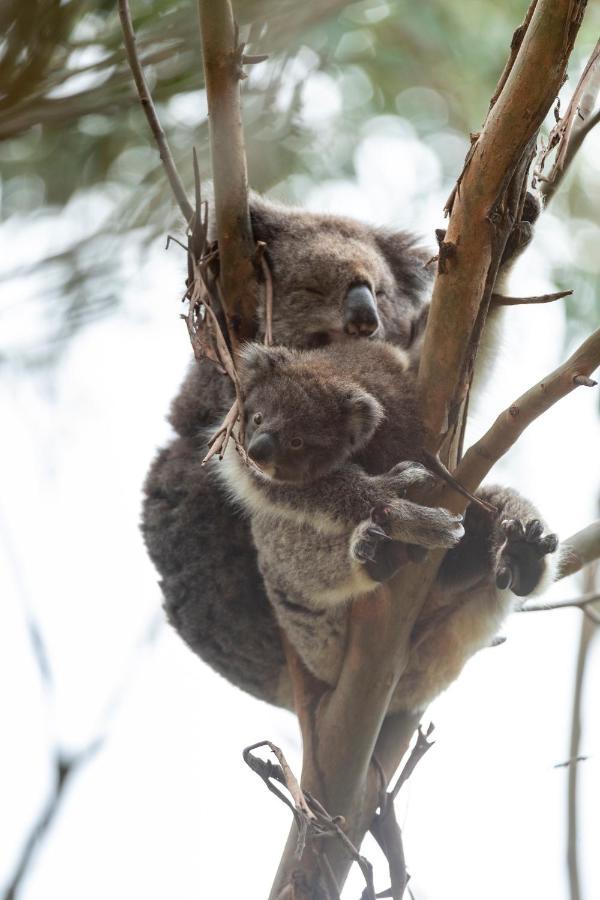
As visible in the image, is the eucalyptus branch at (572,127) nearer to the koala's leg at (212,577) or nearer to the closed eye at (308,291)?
the closed eye at (308,291)

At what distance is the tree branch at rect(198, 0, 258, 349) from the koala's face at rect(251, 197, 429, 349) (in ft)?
0.74

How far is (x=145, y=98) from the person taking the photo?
264 cm

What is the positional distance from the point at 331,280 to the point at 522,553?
1396mm

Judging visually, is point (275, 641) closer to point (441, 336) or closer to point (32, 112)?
point (441, 336)

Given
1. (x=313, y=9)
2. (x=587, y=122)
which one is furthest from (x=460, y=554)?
(x=313, y=9)

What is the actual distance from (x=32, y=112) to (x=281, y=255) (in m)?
1.77

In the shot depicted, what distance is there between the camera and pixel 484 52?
15.3 feet

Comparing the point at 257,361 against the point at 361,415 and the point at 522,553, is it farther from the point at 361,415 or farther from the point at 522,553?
the point at 522,553

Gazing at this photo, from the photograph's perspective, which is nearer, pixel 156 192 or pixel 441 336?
pixel 441 336

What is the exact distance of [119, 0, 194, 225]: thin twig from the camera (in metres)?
2.48

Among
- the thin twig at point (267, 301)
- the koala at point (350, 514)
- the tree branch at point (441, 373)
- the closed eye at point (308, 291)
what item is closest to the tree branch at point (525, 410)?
the tree branch at point (441, 373)

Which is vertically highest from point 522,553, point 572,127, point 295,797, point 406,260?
point 406,260

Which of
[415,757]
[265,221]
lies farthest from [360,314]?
[415,757]

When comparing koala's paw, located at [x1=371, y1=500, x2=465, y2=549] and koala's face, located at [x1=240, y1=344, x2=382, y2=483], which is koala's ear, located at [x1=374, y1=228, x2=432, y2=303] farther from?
koala's paw, located at [x1=371, y1=500, x2=465, y2=549]
